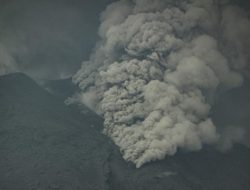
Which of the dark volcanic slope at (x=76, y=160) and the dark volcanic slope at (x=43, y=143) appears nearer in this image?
the dark volcanic slope at (x=43, y=143)

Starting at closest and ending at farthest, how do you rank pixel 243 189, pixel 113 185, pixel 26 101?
pixel 113 185, pixel 243 189, pixel 26 101

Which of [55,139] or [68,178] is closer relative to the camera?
[68,178]

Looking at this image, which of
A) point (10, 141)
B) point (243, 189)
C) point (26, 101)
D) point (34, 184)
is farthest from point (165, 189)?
point (26, 101)

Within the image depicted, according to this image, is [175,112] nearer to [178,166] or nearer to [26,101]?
[178,166]

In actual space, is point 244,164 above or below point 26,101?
below

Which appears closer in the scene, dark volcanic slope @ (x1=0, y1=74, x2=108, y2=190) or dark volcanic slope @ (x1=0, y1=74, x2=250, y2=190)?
dark volcanic slope @ (x1=0, y1=74, x2=108, y2=190)

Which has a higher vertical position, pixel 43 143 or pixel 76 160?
pixel 43 143

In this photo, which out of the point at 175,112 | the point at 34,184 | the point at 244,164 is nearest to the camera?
the point at 34,184

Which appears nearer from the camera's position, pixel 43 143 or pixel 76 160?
pixel 76 160
